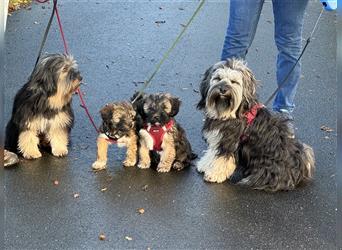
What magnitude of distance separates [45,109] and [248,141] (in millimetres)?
1798

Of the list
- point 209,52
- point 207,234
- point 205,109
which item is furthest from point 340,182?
point 209,52

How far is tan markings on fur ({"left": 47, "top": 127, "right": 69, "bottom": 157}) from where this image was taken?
225 inches

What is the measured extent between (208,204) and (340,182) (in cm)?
152

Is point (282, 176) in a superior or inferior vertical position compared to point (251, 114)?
inferior

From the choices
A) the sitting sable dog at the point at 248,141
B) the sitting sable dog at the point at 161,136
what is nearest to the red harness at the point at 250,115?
the sitting sable dog at the point at 248,141

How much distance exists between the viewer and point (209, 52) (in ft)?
29.2

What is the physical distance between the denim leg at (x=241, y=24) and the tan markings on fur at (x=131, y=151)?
125cm

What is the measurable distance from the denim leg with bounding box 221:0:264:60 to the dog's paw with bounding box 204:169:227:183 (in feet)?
3.86

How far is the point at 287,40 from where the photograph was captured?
595 centimetres

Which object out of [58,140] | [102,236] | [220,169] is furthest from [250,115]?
[58,140]

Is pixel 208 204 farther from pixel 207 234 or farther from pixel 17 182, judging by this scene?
pixel 17 182

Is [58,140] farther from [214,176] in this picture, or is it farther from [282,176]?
[282,176]

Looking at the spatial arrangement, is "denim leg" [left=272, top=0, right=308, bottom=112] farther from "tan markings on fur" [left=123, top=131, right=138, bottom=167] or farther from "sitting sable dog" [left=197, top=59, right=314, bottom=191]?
"tan markings on fur" [left=123, top=131, right=138, bottom=167]

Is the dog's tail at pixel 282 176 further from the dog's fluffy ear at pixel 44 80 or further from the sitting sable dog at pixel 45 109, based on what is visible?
the dog's fluffy ear at pixel 44 80
